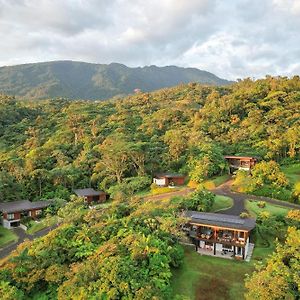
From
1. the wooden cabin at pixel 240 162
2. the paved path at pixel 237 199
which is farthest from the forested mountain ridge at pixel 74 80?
the paved path at pixel 237 199

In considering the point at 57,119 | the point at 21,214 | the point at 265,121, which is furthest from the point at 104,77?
the point at 21,214

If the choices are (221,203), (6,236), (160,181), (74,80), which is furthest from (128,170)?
(74,80)

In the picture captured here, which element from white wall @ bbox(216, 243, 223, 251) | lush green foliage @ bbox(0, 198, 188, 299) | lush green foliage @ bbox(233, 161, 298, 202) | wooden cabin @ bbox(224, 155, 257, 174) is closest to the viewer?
lush green foliage @ bbox(0, 198, 188, 299)

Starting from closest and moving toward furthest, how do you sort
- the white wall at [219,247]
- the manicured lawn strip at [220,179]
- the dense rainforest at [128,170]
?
the dense rainforest at [128,170], the white wall at [219,247], the manicured lawn strip at [220,179]

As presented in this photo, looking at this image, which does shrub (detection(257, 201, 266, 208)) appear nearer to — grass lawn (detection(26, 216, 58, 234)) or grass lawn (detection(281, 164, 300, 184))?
grass lawn (detection(281, 164, 300, 184))

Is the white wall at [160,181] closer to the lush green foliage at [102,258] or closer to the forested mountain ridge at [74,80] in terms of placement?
the lush green foliage at [102,258]

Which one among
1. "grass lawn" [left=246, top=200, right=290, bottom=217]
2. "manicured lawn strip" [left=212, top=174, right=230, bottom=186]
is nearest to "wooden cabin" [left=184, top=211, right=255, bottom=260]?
"grass lawn" [left=246, top=200, right=290, bottom=217]
